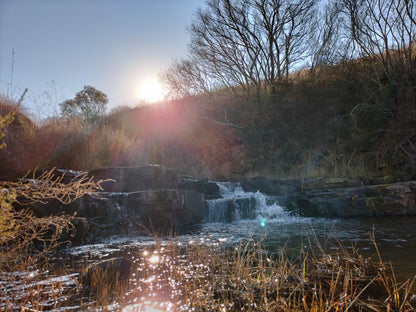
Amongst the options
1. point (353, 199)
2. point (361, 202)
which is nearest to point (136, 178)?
point (353, 199)

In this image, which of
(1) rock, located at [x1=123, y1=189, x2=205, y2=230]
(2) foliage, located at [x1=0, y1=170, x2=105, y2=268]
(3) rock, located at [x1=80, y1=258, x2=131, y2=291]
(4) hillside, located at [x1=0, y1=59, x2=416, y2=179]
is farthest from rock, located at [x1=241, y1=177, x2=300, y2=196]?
(3) rock, located at [x1=80, y1=258, x2=131, y2=291]

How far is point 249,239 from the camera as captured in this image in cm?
470

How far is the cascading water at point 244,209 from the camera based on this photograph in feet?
22.4

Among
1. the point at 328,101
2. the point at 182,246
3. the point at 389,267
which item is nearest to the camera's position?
the point at 389,267

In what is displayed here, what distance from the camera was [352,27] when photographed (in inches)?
422

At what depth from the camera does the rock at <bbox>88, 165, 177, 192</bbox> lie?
730cm

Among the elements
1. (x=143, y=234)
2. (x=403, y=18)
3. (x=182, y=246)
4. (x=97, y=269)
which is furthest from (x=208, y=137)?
(x=97, y=269)

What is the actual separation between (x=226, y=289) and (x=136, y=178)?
5.60 meters

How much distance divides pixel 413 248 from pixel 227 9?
1261 cm

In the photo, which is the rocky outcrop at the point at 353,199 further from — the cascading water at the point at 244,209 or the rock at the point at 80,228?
the rock at the point at 80,228

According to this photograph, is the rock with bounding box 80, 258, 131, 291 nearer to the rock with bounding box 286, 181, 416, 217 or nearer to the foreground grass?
the foreground grass

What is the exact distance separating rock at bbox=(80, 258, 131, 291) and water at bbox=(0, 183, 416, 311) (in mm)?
117

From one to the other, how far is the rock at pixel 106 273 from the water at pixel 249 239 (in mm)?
117

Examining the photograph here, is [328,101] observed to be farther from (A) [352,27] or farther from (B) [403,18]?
(B) [403,18]
